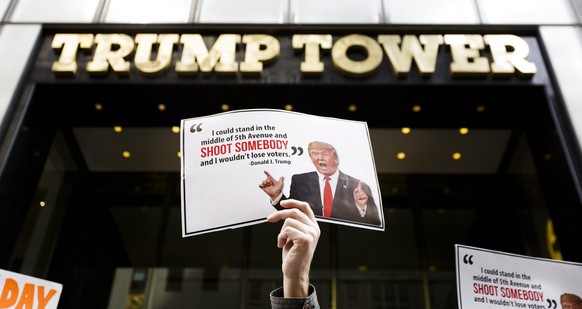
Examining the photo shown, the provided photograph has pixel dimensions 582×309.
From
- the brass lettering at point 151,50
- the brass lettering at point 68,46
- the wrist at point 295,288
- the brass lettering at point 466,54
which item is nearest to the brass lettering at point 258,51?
the brass lettering at point 151,50

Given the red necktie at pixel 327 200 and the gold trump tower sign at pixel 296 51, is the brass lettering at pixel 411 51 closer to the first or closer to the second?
the gold trump tower sign at pixel 296 51

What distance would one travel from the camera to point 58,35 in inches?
333

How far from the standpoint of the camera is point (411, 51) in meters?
8.09

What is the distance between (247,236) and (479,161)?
467 centimetres

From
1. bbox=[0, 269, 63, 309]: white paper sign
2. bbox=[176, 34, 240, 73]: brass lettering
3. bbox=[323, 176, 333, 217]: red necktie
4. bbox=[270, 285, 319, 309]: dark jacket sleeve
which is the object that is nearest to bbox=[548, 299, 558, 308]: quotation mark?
bbox=[323, 176, 333, 217]: red necktie

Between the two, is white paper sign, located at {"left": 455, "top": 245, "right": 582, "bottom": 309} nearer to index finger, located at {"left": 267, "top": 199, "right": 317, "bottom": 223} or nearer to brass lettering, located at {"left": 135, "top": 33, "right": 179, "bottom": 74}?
index finger, located at {"left": 267, "top": 199, "right": 317, "bottom": 223}

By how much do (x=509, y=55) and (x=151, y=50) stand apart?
544 centimetres

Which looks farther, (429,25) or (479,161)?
(479,161)

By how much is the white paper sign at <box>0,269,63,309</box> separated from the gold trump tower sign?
168 inches

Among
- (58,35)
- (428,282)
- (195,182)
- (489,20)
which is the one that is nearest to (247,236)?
(428,282)

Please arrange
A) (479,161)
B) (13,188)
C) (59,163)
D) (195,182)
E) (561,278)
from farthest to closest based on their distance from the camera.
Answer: (479,161)
(59,163)
(13,188)
(561,278)
(195,182)

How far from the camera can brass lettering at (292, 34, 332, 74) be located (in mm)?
7988

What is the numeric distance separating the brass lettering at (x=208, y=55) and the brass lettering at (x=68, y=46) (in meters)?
1.50

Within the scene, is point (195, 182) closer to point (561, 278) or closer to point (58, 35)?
point (561, 278)
